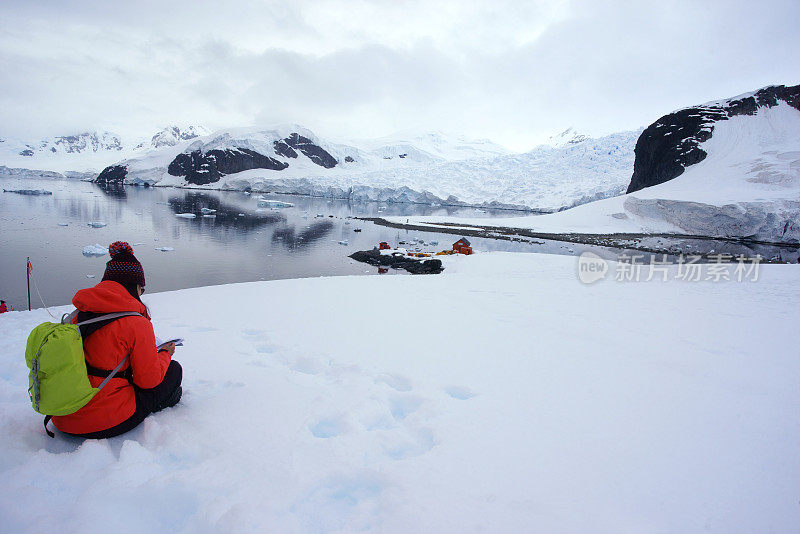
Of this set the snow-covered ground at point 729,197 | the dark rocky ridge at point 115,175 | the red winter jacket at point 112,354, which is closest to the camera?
the red winter jacket at point 112,354

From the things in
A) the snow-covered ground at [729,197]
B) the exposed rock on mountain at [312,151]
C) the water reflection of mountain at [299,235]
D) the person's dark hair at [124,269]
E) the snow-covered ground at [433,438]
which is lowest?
the water reflection of mountain at [299,235]

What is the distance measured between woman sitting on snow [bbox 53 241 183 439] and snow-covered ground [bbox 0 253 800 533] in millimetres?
130

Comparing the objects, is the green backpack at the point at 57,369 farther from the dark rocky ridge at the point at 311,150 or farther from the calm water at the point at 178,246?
the dark rocky ridge at the point at 311,150

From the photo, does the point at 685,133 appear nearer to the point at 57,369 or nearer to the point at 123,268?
the point at 123,268

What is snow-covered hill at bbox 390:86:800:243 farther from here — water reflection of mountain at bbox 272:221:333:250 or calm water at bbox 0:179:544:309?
calm water at bbox 0:179:544:309

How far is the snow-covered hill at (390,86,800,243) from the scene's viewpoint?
1448 inches

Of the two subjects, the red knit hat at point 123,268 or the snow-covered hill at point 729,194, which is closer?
the red knit hat at point 123,268

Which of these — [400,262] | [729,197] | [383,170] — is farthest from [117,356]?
[383,170]

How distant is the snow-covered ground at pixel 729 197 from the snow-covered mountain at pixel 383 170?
18.7m

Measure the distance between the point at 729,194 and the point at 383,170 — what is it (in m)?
71.2

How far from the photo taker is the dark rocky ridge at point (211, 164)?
118 metres

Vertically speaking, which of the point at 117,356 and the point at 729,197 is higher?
the point at 729,197

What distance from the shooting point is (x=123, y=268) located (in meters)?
2.51

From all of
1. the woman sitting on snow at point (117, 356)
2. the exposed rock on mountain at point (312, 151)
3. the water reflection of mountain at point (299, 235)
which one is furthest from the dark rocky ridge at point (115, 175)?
the woman sitting on snow at point (117, 356)
